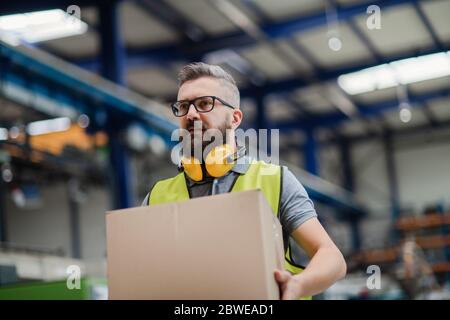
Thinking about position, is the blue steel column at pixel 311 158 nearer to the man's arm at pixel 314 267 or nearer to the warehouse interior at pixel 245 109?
the warehouse interior at pixel 245 109

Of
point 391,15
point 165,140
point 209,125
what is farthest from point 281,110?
point 209,125

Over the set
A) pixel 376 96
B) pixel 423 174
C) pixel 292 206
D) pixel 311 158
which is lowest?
pixel 292 206

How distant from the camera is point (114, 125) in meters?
7.23

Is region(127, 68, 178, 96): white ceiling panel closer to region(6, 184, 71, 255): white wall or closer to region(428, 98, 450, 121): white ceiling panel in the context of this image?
region(6, 184, 71, 255): white wall

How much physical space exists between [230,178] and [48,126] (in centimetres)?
1151

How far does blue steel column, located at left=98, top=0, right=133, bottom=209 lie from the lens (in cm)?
714

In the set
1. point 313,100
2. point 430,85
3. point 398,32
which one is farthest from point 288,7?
point 430,85

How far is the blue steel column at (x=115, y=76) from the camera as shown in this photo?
7.14 metres

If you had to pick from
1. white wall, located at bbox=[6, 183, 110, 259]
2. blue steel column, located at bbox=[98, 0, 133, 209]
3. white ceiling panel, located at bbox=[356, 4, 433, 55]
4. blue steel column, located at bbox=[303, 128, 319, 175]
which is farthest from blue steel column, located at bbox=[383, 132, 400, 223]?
blue steel column, located at bbox=[98, 0, 133, 209]

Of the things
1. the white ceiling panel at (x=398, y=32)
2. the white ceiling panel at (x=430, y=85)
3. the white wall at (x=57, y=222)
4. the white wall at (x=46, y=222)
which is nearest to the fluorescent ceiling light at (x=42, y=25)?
the white ceiling panel at (x=398, y=32)

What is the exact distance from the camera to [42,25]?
346 inches

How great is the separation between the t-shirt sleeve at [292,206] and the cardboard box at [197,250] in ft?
0.65

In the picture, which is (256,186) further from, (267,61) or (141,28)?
(267,61)
